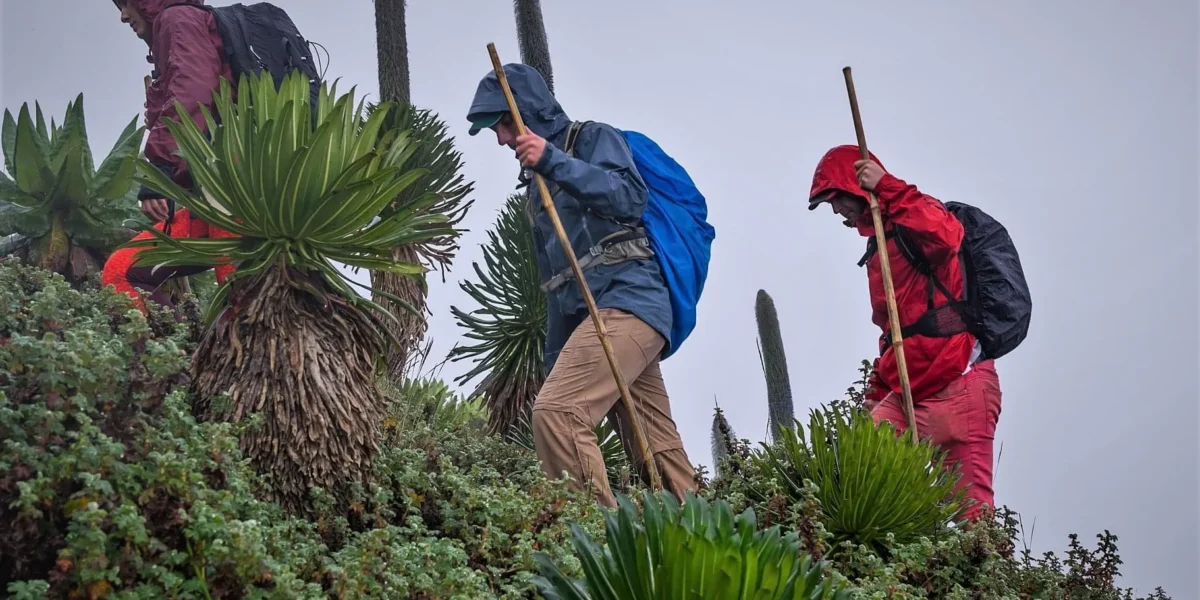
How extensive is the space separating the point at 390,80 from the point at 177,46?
3173 millimetres

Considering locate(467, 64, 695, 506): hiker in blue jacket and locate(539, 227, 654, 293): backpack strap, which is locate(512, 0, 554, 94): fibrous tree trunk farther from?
locate(539, 227, 654, 293): backpack strap

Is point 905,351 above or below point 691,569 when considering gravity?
above

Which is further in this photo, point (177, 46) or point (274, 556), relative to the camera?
point (177, 46)

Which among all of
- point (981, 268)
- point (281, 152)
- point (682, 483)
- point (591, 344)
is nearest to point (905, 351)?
point (981, 268)

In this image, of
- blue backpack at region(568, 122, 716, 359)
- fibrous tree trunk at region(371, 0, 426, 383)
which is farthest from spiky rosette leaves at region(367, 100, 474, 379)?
blue backpack at region(568, 122, 716, 359)

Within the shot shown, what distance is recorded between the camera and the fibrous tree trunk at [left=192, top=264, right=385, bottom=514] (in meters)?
5.06

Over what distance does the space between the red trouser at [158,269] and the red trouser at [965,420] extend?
315 centimetres

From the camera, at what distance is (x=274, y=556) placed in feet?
14.0

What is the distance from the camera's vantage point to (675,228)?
19.7 feet

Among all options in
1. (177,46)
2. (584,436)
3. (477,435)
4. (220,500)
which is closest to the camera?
(220,500)

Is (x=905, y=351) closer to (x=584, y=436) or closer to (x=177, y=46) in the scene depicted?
(x=584, y=436)

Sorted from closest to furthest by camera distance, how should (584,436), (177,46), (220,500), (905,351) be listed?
(220,500)
(584,436)
(177,46)
(905,351)

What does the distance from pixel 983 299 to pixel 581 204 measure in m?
2.05

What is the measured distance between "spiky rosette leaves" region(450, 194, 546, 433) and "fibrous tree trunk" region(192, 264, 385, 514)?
2.52 metres
